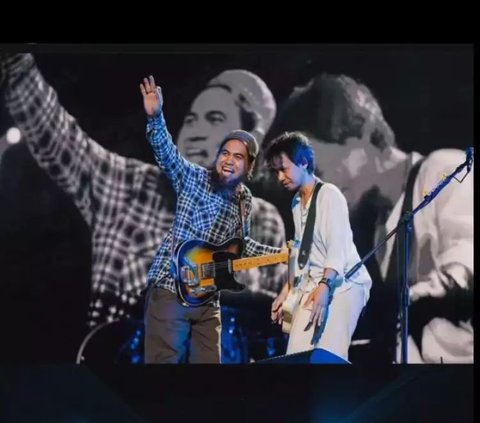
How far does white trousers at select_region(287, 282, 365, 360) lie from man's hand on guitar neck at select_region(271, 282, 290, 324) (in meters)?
0.08

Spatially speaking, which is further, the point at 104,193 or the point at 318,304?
the point at 104,193

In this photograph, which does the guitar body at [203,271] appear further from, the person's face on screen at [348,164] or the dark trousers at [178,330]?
the person's face on screen at [348,164]

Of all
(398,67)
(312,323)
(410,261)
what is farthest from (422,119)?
(312,323)

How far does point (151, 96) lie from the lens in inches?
258

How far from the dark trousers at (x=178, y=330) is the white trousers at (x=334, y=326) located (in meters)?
0.41

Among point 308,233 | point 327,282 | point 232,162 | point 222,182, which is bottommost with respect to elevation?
point 327,282

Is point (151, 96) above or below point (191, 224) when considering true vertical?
above

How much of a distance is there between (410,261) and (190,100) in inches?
56.2

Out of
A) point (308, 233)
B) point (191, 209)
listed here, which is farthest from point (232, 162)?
point (308, 233)

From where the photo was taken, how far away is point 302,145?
6.55 m

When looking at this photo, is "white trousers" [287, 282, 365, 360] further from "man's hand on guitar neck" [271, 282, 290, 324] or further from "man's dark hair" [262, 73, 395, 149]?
"man's dark hair" [262, 73, 395, 149]

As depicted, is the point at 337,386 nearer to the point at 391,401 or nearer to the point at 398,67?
the point at 391,401

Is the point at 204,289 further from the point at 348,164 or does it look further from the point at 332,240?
the point at 348,164

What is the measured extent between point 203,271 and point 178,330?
332mm
